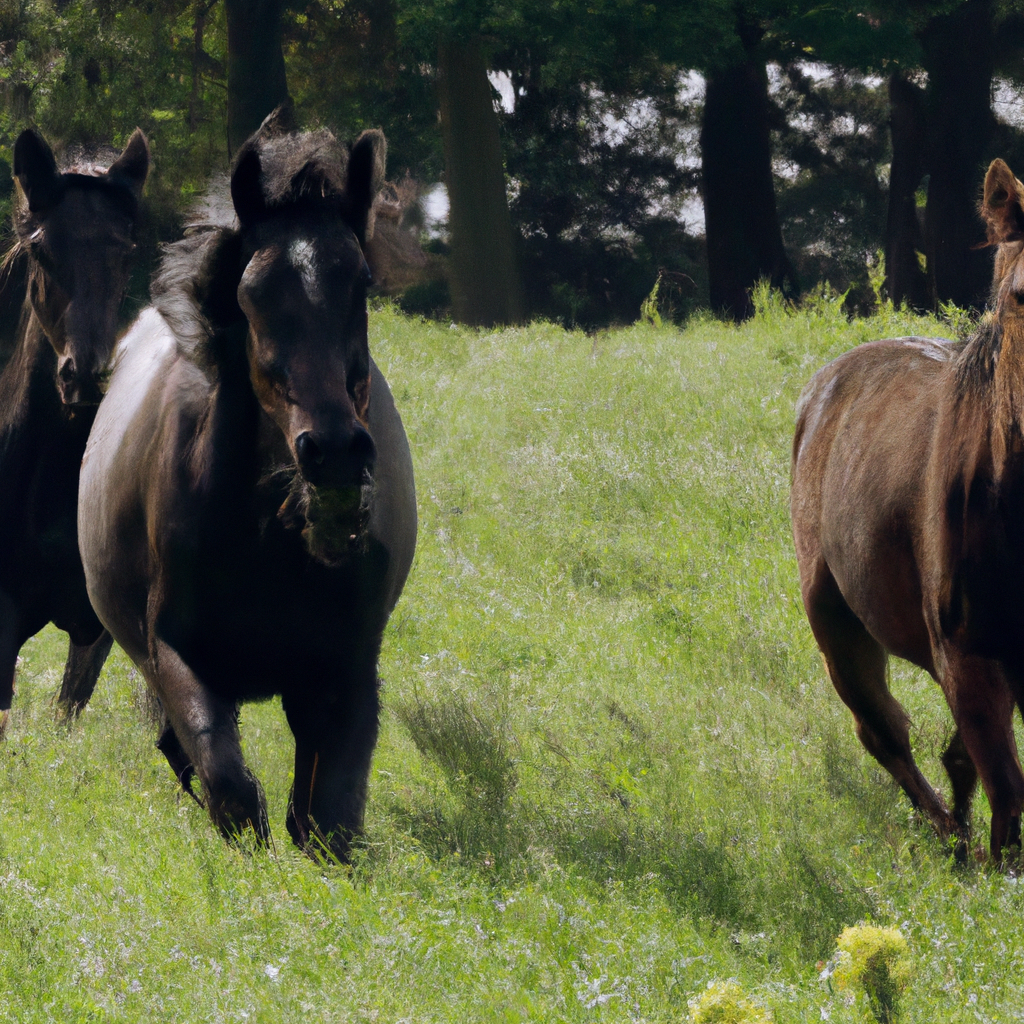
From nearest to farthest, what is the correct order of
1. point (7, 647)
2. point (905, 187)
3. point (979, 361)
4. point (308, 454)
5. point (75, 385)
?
point (308, 454) < point (979, 361) < point (75, 385) < point (7, 647) < point (905, 187)

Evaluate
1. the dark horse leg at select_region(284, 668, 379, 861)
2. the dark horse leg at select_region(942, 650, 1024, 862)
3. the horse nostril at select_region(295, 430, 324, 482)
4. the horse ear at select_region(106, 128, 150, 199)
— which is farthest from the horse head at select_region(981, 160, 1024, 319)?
the horse ear at select_region(106, 128, 150, 199)

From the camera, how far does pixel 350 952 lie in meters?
2.98

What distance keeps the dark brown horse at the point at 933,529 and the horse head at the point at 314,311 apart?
2.04 m

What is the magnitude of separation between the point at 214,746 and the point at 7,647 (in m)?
2.13

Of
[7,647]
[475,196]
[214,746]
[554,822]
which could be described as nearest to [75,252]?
[7,647]

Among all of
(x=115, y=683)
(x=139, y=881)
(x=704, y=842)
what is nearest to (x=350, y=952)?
(x=139, y=881)

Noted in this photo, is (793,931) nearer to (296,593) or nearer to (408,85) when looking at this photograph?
(296,593)

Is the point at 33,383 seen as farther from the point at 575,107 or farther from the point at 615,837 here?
the point at 575,107

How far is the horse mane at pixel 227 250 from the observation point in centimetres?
367

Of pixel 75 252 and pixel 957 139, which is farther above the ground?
pixel 957 139

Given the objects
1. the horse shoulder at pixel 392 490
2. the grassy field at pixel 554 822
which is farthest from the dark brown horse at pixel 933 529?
the horse shoulder at pixel 392 490

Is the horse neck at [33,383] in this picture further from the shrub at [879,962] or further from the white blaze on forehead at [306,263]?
the shrub at [879,962]

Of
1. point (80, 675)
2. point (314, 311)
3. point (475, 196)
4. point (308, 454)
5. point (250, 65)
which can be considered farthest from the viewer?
point (475, 196)

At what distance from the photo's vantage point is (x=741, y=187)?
74.9 ft
